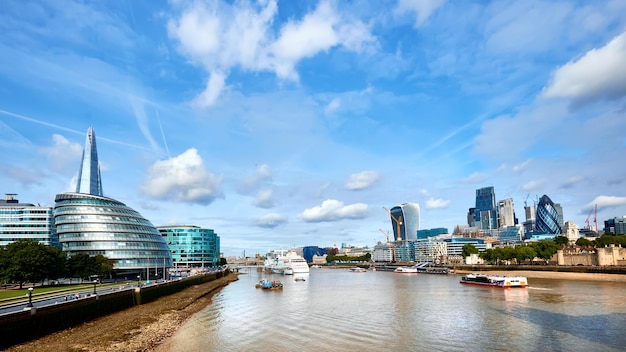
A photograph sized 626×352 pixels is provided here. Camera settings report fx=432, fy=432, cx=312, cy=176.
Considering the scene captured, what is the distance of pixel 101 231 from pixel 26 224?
136ft

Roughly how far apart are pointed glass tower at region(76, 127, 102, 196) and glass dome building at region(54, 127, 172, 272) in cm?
3305

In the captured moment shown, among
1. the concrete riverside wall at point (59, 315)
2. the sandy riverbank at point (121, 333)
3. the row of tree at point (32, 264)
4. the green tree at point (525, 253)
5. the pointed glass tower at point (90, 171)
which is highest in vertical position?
the pointed glass tower at point (90, 171)

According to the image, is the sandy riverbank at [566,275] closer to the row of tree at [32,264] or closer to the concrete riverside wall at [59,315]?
the concrete riverside wall at [59,315]

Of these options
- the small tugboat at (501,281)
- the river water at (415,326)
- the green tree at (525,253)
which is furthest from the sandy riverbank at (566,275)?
the river water at (415,326)

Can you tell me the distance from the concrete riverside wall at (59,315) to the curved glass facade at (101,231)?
2192 inches

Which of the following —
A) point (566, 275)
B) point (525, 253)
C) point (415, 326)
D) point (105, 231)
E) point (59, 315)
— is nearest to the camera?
point (59, 315)

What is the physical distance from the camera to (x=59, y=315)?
3494 centimetres

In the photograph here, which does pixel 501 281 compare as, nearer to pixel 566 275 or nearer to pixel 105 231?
pixel 566 275

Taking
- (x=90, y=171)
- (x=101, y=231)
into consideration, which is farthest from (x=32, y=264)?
(x=90, y=171)

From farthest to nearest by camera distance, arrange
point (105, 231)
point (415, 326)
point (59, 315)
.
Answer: point (105, 231) < point (415, 326) < point (59, 315)

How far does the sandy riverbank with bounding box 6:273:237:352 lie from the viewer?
2923 cm

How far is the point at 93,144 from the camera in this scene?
151625 mm

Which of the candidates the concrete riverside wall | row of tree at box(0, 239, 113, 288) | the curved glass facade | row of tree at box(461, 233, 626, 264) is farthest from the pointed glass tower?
row of tree at box(461, 233, 626, 264)

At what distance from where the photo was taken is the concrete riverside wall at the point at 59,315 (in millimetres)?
28303
